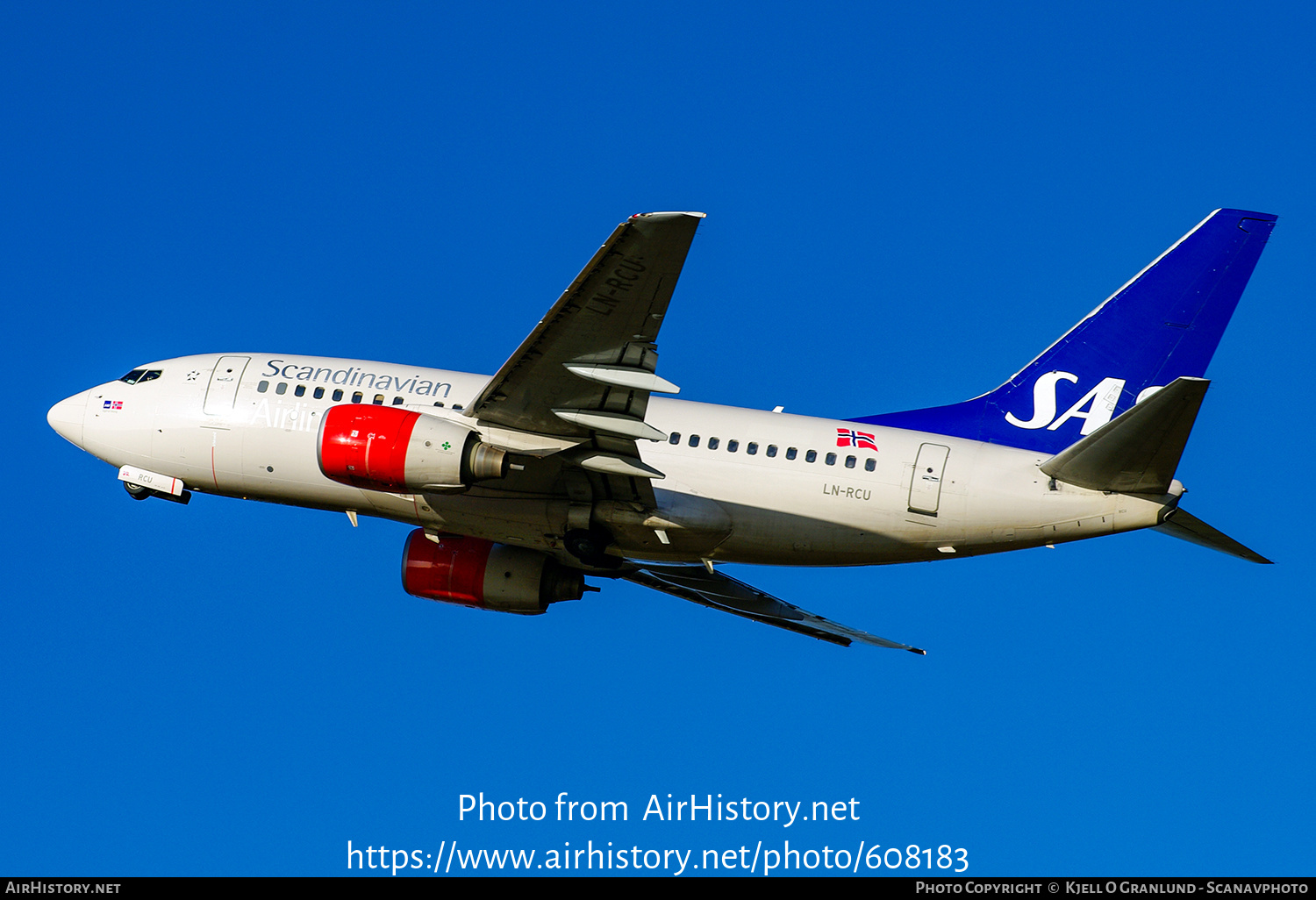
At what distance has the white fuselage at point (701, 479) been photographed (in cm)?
2852

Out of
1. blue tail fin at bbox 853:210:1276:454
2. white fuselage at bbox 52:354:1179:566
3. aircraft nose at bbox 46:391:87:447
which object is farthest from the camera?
aircraft nose at bbox 46:391:87:447

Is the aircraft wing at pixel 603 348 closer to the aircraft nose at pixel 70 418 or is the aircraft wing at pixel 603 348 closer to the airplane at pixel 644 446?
the airplane at pixel 644 446

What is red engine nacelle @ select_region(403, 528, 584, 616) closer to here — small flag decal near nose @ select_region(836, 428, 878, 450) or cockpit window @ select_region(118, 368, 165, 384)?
cockpit window @ select_region(118, 368, 165, 384)

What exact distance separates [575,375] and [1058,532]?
10.8m

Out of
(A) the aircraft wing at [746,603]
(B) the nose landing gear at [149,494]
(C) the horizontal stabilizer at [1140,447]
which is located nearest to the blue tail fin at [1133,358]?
(C) the horizontal stabilizer at [1140,447]

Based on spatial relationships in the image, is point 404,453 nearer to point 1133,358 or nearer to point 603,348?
point 603,348

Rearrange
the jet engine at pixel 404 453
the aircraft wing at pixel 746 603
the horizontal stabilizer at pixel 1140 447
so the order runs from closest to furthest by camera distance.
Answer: the horizontal stabilizer at pixel 1140 447
the jet engine at pixel 404 453
the aircraft wing at pixel 746 603

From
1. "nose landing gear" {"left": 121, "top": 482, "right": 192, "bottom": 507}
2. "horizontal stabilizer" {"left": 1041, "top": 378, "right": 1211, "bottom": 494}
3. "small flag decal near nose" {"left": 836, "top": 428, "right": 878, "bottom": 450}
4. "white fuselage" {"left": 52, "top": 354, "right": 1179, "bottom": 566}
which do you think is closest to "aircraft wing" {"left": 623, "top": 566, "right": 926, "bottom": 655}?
"white fuselage" {"left": 52, "top": 354, "right": 1179, "bottom": 566}

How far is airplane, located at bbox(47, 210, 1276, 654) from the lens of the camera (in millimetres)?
26125

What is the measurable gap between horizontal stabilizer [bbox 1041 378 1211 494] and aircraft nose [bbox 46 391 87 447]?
23670 mm

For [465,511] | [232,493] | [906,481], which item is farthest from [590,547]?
→ [232,493]

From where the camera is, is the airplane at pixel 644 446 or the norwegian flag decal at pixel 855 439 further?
the norwegian flag decal at pixel 855 439

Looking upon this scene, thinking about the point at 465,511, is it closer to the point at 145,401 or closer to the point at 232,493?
the point at 232,493

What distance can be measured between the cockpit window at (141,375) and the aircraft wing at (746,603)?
13.9 m
